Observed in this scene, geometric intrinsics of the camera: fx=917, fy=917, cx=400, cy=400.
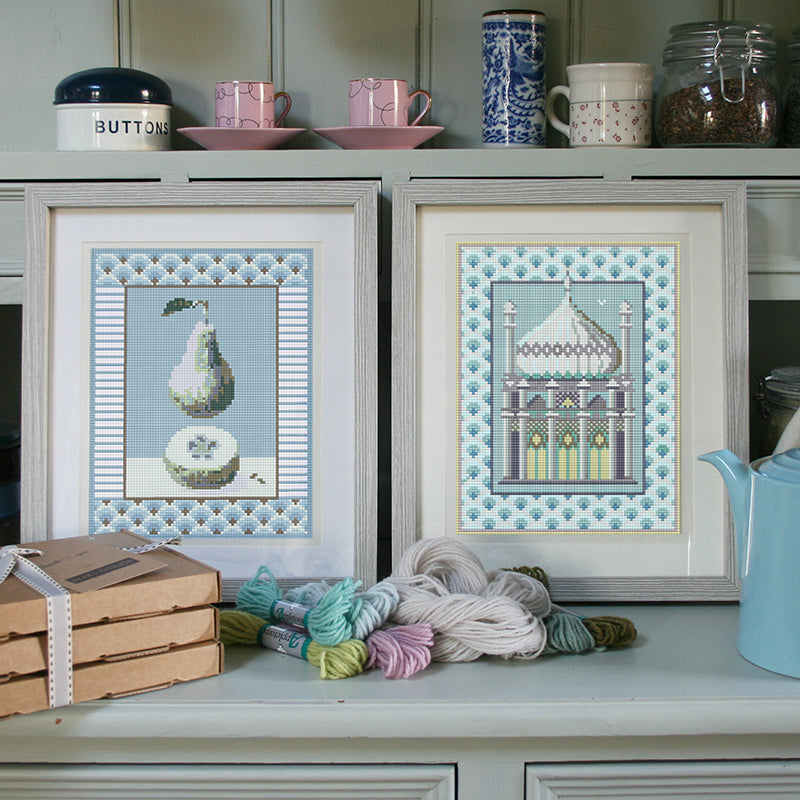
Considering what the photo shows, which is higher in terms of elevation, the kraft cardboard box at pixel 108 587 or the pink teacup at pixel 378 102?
the pink teacup at pixel 378 102

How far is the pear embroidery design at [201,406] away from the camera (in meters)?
1.04

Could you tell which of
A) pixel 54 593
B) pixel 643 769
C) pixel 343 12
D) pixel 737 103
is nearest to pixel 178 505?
pixel 54 593

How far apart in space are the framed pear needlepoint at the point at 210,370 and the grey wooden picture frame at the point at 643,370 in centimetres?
4

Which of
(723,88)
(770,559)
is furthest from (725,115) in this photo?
(770,559)

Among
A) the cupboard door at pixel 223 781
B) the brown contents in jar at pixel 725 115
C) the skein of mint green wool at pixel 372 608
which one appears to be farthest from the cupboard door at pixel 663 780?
the brown contents in jar at pixel 725 115

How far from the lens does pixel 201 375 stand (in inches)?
41.1

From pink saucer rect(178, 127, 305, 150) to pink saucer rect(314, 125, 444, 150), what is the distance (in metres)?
0.05

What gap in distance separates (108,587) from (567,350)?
0.55m

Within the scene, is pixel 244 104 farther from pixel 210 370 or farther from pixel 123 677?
pixel 123 677

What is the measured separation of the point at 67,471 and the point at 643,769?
2.22 ft

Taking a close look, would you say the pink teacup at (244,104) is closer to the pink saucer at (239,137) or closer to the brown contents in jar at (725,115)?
the pink saucer at (239,137)

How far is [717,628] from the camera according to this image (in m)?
0.96

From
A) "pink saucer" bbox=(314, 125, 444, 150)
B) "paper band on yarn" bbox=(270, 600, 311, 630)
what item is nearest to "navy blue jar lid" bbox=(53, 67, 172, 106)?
"pink saucer" bbox=(314, 125, 444, 150)

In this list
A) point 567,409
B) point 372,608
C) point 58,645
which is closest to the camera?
point 58,645
